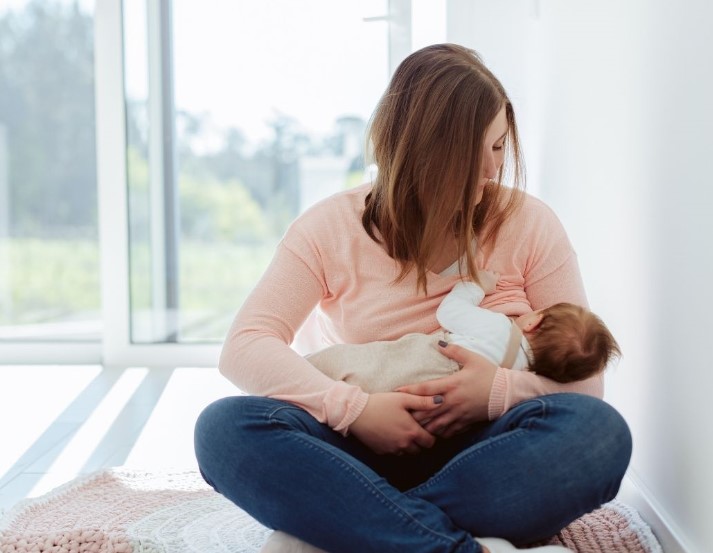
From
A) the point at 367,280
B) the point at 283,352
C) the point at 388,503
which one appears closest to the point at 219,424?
the point at 283,352

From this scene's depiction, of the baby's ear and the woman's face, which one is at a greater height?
the woman's face

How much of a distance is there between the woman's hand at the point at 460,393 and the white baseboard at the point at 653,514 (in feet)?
1.09

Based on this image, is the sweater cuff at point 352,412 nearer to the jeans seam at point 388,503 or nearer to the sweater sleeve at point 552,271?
the jeans seam at point 388,503

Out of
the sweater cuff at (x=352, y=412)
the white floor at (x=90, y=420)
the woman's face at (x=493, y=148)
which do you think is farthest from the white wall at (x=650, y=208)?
the white floor at (x=90, y=420)

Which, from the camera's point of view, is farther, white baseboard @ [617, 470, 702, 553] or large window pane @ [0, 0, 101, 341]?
large window pane @ [0, 0, 101, 341]

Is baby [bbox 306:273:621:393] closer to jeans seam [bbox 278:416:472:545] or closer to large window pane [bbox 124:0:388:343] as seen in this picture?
jeans seam [bbox 278:416:472:545]

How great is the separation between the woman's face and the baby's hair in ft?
0.81

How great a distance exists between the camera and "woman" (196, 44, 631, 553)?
1.05m

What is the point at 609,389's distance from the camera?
170 centimetres

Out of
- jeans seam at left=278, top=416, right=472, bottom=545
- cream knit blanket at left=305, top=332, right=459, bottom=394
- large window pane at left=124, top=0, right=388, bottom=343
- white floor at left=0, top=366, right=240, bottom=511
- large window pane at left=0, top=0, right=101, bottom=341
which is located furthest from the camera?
large window pane at left=0, top=0, right=101, bottom=341

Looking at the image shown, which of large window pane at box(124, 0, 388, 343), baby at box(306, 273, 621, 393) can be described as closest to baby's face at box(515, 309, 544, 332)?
baby at box(306, 273, 621, 393)

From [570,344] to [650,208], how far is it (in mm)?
273

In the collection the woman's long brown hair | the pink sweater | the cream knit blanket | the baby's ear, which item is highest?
the woman's long brown hair

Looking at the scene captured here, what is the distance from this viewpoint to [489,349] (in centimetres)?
124
